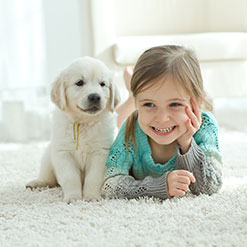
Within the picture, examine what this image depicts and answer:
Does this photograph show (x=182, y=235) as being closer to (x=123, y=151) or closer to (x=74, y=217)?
(x=74, y=217)

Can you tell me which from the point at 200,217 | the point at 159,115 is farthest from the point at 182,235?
the point at 159,115

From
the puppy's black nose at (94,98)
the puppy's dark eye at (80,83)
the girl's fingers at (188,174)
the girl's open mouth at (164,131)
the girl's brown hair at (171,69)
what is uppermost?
the girl's brown hair at (171,69)

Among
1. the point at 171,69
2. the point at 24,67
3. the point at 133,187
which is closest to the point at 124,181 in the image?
the point at 133,187

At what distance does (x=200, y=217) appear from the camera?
3.78ft

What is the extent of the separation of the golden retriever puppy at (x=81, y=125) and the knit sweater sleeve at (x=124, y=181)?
65 millimetres

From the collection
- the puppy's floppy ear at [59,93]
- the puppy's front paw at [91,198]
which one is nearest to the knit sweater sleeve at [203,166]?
the puppy's front paw at [91,198]

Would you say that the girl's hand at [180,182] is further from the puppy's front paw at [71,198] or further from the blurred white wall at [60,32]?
the blurred white wall at [60,32]

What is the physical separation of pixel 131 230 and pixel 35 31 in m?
2.51

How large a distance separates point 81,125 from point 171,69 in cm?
46

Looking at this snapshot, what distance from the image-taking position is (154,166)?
58.4 inches

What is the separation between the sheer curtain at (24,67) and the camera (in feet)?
10.5

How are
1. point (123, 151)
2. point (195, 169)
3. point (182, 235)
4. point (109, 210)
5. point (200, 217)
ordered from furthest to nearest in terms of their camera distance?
1. point (123, 151)
2. point (195, 169)
3. point (109, 210)
4. point (200, 217)
5. point (182, 235)

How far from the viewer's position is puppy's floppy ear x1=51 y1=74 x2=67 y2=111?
5.31 ft

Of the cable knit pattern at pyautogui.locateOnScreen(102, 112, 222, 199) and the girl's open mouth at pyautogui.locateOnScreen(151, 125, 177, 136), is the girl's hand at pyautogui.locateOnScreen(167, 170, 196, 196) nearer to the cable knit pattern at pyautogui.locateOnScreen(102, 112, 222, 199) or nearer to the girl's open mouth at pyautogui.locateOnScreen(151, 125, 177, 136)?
the cable knit pattern at pyautogui.locateOnScreen(102, 112, 222, 199)
